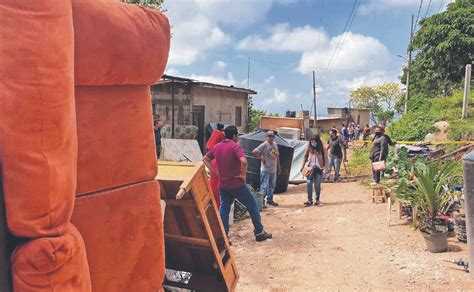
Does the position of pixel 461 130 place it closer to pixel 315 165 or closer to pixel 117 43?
pixel 315 165

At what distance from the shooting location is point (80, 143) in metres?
1.74

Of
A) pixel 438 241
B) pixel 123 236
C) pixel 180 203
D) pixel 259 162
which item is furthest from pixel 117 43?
pixel 259 162

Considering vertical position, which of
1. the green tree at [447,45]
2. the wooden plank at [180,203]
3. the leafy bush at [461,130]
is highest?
the green tree at [447,45]

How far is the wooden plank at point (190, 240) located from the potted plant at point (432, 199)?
3.37m

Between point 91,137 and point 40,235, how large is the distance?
560mm

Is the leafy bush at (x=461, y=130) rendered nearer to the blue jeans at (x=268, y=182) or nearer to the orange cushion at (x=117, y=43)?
the blue jeans at (x=268, y=182)

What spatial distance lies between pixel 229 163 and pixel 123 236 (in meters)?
3.65

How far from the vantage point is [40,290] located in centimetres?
133

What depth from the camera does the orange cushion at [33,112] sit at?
4.12ft

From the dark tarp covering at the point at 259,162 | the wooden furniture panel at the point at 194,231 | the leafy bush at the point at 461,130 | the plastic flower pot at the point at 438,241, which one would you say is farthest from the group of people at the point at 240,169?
the leafy bush at the point at 461,130

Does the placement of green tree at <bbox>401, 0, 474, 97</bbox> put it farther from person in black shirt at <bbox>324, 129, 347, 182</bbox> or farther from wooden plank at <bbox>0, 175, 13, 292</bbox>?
wooden plank at <bbox>0, 175, 13, 292</bbox>

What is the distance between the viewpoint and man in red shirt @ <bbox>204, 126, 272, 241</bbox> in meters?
5.55

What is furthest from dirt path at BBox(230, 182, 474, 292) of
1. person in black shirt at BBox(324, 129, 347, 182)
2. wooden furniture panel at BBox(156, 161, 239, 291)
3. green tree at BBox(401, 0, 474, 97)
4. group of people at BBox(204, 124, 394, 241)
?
green tree at BBox(401, 0, 474, 97)

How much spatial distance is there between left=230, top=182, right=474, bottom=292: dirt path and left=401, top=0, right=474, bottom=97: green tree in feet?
53.3
